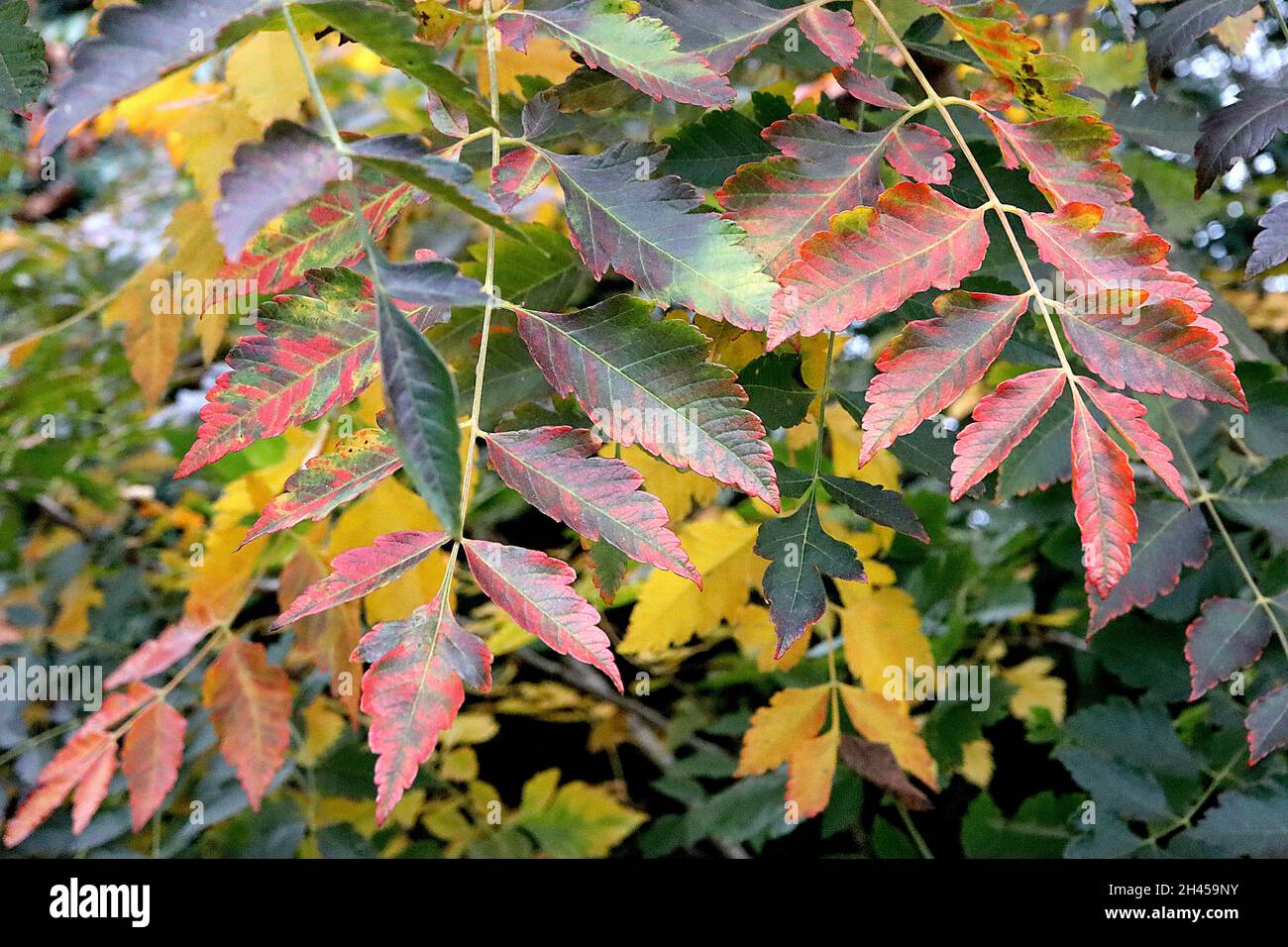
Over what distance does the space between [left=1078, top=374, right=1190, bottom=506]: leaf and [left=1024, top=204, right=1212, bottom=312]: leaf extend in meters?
0.05

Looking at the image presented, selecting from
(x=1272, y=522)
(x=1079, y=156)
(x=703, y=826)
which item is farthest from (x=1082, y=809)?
(x=1079, y=156)

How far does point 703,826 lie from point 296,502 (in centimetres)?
92

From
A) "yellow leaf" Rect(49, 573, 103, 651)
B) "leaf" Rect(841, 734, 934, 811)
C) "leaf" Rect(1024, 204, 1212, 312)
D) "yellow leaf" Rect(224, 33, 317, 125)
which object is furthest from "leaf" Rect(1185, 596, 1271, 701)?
"yellow leaf" Rect(49, 573, 103, 651)

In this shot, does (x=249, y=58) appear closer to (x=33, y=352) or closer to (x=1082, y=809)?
(x=33, y=352)

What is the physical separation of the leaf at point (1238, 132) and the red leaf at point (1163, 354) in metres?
0.19

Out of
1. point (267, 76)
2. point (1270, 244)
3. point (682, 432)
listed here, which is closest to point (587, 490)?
point (682, 432)

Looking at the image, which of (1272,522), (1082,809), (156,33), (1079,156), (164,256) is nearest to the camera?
(156,33)

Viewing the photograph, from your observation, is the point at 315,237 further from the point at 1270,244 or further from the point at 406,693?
the point at 1270,244

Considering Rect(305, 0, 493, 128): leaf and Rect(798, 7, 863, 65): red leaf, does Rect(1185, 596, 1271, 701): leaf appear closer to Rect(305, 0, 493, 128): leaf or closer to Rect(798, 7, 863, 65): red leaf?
Rect(798, 7, 863, 65): red leaf

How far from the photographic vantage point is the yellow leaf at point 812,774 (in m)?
0.86

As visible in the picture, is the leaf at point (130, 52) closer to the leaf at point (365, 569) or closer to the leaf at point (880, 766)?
the leaf at point (365, 569)

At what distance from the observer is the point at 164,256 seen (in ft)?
4.00

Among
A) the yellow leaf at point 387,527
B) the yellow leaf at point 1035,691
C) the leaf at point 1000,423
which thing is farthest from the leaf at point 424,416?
the yellow leaf at point 1035,691

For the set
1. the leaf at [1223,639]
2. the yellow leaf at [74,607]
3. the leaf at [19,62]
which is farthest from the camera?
the yellow leaf at [74,607]
